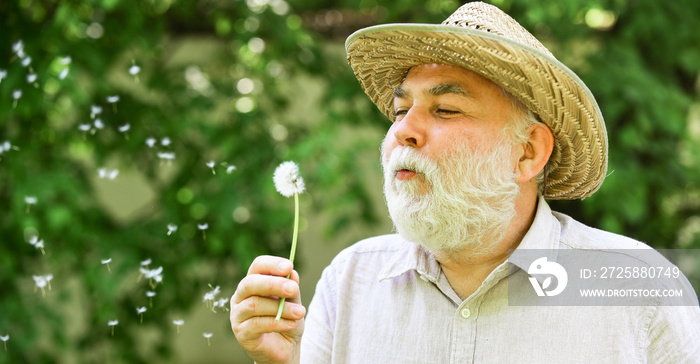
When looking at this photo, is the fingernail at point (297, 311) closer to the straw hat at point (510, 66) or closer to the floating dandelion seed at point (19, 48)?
the straw hat at point (510, 66)

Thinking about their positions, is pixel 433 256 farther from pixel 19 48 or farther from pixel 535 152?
pixel 19 48

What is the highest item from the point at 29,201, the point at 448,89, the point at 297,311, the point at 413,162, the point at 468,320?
the point at 29,201

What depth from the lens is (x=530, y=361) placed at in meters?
1.56

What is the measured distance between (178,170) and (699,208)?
9.36 ft

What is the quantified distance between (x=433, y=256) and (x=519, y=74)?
50 cm

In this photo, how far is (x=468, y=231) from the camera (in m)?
1.67

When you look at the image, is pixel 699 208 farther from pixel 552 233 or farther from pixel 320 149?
pixel 552 233

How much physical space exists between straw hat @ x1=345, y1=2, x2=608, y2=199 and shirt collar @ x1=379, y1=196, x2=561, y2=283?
0.49 feet

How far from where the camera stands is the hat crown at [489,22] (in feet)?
5.29

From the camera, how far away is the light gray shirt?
5.07 ft

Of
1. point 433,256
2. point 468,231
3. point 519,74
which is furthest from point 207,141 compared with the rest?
point 519,74

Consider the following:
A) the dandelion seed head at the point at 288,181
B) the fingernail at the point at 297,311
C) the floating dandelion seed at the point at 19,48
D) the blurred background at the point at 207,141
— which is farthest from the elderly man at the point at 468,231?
the floating dandelion seed at the point at 19,48

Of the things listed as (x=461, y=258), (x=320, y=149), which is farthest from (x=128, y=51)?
(x=461, y=258)

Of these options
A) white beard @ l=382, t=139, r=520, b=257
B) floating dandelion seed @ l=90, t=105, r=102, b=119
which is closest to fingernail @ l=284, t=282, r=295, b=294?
white beard @ l=382, t=139, r=520, b=257
